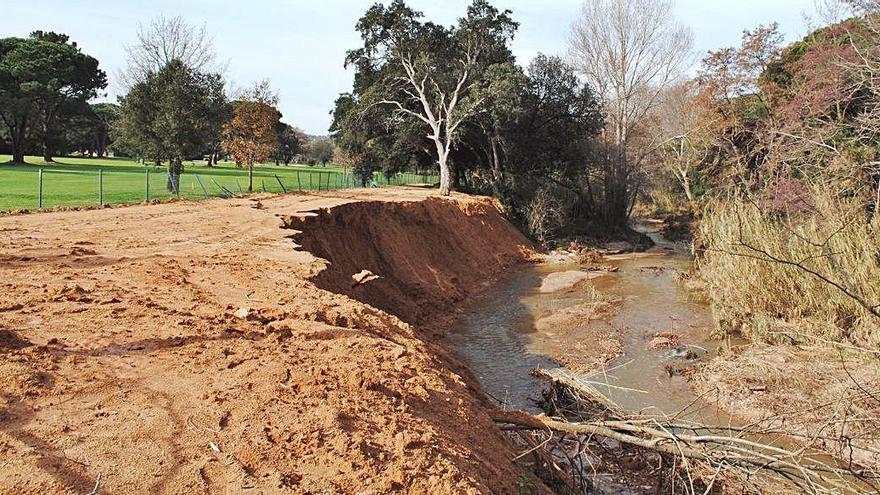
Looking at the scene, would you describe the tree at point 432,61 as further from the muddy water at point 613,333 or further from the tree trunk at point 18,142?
the tree trunk at point 18,142

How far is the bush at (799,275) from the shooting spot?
9258mm

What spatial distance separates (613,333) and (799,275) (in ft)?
12.9

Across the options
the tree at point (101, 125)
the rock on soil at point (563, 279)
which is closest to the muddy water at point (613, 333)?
the rock on soil at point (563, 279)

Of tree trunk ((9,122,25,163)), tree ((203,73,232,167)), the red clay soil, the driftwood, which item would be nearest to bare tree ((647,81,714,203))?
tree ((203,73,232,167))

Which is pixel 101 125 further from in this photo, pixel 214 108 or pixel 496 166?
pixel 496 166

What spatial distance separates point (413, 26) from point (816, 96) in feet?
64.2

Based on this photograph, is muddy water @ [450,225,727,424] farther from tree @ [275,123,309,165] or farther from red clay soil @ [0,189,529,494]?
tree @ [275,123,309,165]

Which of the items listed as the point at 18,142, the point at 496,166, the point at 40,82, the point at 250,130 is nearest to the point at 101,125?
the point at 40,82

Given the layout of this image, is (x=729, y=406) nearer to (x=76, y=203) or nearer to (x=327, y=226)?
(x=327, y=226)

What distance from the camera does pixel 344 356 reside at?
5.65m

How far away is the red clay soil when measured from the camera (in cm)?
368

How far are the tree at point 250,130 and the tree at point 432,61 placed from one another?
521 centimetres

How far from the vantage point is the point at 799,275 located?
1075cm

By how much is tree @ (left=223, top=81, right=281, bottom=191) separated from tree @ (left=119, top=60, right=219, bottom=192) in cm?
304
